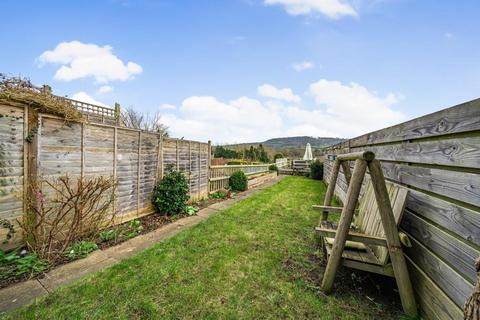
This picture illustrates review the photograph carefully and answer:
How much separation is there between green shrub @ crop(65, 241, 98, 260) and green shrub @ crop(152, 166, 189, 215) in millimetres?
1757

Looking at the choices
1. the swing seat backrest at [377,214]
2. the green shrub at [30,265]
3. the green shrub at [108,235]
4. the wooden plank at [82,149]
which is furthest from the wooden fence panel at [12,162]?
the swing seat backrest at [377,214]

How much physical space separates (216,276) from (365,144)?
3.89m

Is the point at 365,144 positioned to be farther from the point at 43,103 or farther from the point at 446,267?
the point at 43,103

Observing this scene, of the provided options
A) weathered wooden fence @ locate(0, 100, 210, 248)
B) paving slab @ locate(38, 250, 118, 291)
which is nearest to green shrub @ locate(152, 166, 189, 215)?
weathered wooden fence @ locate(0, 100, 210, 248)

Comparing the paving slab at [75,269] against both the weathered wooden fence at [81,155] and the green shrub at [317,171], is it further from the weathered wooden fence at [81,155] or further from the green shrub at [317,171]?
the green shrub at [317,171]

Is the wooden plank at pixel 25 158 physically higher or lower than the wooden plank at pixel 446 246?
higher

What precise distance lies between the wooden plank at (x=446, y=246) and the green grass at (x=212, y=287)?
87 centimetres

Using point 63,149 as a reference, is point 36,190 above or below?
below

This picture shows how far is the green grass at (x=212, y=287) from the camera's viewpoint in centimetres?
190

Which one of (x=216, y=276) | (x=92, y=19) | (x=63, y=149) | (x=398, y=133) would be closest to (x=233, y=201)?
(x=216, y=276)

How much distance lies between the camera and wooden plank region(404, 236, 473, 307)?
1290 millimetres

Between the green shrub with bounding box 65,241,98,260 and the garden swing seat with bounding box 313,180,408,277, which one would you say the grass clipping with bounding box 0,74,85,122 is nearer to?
the green shrub with bounding box 65,241,98,260

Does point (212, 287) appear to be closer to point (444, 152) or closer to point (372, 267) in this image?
point (372, 267)

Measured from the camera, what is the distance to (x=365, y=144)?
13.2 ft
